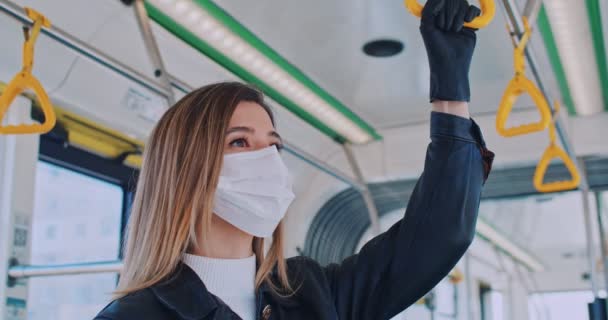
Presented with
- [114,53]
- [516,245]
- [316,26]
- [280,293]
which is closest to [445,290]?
[516,245]

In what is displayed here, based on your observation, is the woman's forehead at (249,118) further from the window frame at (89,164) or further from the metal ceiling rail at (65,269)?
the window frame at (89,164)

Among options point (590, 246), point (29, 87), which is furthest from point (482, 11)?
point (590, 246)

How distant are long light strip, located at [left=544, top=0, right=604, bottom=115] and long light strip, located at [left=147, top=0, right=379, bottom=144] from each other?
1474 millimetres

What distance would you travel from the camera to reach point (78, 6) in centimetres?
340

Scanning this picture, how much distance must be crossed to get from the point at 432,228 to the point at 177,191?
57 centimetres

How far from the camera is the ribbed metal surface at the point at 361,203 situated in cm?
555

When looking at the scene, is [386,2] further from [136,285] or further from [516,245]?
[516,245]

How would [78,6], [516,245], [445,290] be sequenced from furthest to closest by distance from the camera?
[516,245] < [445,290] < [78,6]

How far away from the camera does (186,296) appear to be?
1.55 meters

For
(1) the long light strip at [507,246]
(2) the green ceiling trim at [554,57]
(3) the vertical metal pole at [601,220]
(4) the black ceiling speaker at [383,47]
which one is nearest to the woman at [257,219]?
(2) the green ceiling trim at [554,57]

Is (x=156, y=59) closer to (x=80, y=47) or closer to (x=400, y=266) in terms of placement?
(x=80, y=47)

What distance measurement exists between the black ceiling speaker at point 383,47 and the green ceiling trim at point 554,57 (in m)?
0.83

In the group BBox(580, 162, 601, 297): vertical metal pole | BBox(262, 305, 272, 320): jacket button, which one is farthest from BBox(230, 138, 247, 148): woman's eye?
BBox(580, 162, 601, 297): vertical metal pole

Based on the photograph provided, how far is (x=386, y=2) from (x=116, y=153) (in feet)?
5.82
